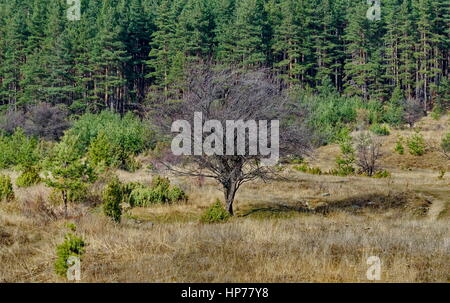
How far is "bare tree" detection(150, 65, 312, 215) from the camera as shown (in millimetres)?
13977

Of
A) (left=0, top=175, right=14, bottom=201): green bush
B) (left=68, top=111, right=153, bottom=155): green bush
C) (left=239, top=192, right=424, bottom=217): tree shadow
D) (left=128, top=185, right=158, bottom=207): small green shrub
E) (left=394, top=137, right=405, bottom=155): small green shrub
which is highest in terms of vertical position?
(left=68, top=111, right=153, bottom=155): green bush

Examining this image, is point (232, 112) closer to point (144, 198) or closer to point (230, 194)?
point (230, 194)

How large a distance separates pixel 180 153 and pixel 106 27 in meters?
45.0

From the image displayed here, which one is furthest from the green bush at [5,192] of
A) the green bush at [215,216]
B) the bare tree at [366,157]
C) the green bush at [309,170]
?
the bare tree at [366,157]

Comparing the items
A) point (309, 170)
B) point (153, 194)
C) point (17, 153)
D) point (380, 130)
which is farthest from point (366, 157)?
point (17, 153)

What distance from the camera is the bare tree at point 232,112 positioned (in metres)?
14.0

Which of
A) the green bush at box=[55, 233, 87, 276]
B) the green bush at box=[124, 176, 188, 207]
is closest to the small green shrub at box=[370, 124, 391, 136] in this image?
Answer: the green bush at box=[124, 176, 188, 207]

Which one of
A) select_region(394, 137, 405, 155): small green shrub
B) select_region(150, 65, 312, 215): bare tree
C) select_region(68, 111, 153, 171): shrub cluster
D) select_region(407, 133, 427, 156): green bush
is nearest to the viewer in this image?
select_region(150, 65, 312, 215): bare tree

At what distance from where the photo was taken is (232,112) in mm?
13859

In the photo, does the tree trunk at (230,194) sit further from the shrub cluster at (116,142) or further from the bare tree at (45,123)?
the bare tree at (45,123)

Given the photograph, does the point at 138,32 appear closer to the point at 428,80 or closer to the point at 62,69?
the point at 62,69

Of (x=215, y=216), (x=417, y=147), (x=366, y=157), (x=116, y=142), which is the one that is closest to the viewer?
(x=215, y=216)

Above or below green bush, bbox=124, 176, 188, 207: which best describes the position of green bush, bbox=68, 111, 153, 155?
above

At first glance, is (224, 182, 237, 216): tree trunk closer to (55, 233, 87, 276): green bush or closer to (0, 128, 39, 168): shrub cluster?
(55, 233, 87, 276): green bush
